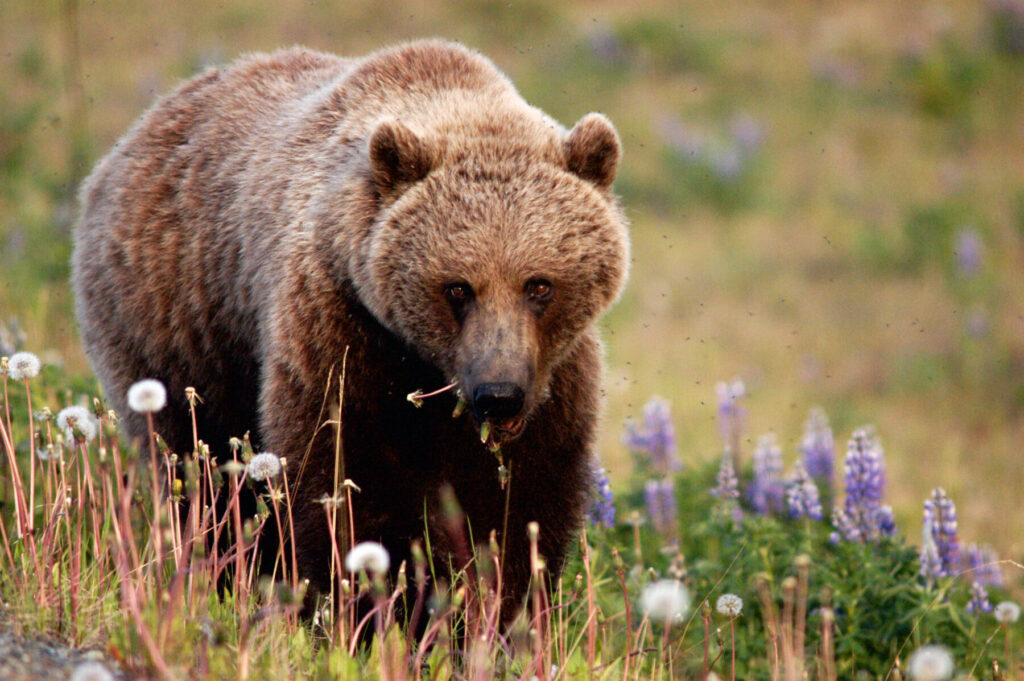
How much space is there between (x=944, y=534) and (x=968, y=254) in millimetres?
7705

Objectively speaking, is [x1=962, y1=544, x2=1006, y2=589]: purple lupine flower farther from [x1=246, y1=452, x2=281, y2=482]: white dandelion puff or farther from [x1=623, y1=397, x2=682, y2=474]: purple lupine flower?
[x1=246, y1=452, x2=281, y2=482]: white dandelion puff

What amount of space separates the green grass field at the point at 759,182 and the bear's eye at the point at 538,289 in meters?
2.54

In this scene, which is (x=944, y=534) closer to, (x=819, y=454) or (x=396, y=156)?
(x=819, y=454)

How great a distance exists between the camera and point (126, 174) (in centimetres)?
506

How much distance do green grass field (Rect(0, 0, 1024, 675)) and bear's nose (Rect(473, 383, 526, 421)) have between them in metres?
2.60

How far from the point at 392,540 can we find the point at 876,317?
8319 mm

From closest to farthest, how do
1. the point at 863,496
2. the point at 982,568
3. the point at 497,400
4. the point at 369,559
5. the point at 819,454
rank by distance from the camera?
1. the point at 369,559
2. the point at 497,400
3. the point at 863,496
4. the point at 982,568
5. the point at 819,454

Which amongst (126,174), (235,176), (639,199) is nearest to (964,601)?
(235,176)

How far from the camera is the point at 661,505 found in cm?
538

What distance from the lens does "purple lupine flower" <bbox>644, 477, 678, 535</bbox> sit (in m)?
5.32

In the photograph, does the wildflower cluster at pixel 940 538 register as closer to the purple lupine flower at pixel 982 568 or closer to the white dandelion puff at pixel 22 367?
the purple lupine flower at pixel 982 568

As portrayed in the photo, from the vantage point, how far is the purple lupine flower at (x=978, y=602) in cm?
467

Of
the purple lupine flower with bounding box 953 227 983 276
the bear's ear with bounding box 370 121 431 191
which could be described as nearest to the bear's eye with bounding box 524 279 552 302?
the bear's ear with bounding box 370 121 431 191

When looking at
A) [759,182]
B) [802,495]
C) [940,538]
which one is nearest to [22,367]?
[802,495]
